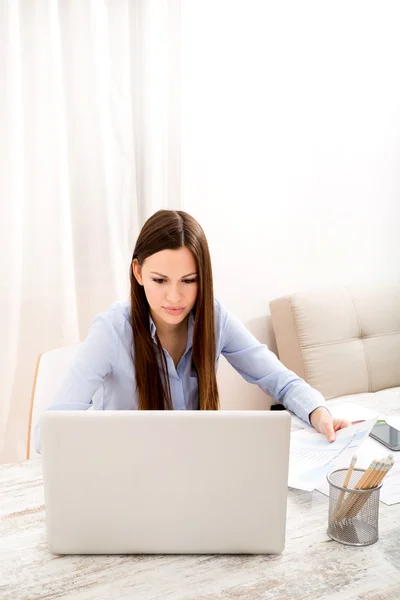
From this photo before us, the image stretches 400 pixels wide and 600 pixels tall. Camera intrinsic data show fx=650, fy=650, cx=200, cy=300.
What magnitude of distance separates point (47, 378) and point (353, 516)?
85cm

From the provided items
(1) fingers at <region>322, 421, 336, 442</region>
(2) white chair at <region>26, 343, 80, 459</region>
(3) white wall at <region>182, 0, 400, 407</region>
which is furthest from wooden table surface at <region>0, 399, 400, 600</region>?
(3) white wall at <region>182, 0, 400, 407</region>

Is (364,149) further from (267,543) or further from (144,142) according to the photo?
(267,543)

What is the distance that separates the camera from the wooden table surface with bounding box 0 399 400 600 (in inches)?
34.9

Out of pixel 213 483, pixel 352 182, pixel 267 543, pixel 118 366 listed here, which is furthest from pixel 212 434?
pixel 352 182

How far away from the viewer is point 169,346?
1568mm

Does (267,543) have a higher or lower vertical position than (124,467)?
lower

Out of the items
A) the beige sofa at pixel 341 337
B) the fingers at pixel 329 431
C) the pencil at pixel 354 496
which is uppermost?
the pencil at pixel 354 496

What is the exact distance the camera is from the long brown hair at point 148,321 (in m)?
1.41

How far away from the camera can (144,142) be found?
7.48 feet

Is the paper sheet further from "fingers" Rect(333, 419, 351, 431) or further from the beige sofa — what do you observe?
the beige sofa

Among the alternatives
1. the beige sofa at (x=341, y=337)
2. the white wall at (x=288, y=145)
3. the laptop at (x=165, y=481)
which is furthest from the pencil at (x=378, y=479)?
the white wall at (x=288, y=145)

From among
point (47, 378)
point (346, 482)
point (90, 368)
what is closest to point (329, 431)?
point (346, 482)

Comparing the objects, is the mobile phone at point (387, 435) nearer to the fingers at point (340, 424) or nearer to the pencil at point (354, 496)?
the fingers at point (340, 424)

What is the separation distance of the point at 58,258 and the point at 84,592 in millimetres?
1456
